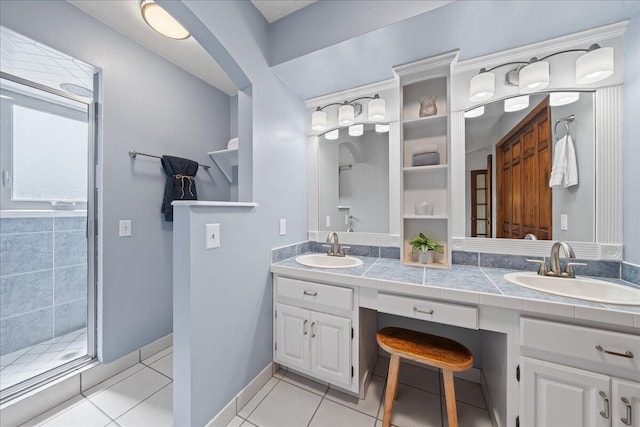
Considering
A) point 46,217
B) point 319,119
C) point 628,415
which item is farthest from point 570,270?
point 46,217

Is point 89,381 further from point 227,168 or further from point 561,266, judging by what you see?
point 561,266

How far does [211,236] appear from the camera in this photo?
1.23 m

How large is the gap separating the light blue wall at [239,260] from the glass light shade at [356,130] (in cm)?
49

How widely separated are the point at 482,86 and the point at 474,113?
17cm

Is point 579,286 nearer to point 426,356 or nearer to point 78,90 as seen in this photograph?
point 426,356

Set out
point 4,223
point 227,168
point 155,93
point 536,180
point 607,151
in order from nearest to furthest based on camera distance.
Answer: point 607,151, point 536,180, point 4,223, point 155,93, point 227,168

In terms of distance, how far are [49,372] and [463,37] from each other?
3293 millimetres

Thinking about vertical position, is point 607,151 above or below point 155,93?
below

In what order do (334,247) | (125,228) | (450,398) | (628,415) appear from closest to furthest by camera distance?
(628,415) < (450,398) < (125,228) < (334,247)

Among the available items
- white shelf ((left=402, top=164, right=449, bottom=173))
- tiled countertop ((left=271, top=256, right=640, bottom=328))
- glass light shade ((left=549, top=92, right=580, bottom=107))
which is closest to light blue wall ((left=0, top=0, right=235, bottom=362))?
tiled countertop ((left=271, top=256, right=640, bottom=328))

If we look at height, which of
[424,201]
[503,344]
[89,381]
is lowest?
[89,381]

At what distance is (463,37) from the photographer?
1.37m

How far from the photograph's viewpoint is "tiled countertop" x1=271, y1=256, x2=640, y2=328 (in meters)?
0.89

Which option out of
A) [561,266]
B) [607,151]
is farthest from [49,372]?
[607,151]
